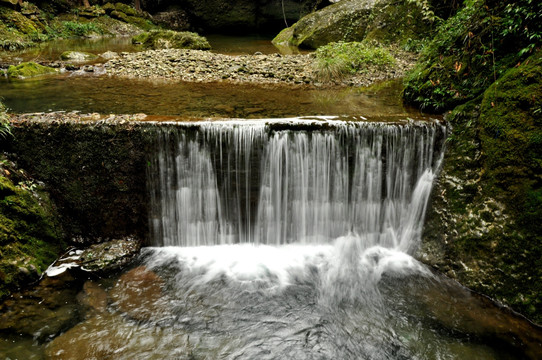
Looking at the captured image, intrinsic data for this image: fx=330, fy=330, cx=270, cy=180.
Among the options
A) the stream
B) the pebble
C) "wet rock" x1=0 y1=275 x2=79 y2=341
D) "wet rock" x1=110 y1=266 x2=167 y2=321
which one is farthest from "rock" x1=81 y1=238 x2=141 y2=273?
the pebble

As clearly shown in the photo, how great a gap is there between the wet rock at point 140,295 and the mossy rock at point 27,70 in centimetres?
749

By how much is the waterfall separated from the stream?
0.02 metres

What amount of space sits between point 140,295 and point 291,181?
298 cm

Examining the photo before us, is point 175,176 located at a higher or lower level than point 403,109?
lower

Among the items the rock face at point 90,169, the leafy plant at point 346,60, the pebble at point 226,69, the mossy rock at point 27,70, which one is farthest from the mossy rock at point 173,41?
the rock face at point 90,169

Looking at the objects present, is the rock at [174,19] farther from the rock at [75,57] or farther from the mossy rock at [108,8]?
the rock at [75,57]

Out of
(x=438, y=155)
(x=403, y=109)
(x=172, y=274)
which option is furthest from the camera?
(x=403, y=109)

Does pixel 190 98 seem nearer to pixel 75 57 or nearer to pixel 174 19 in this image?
pixel 75 57

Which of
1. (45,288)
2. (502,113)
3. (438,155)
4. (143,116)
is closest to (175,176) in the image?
(143,116)

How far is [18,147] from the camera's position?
5.25 m

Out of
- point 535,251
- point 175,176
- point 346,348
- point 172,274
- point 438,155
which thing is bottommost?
point 346,348

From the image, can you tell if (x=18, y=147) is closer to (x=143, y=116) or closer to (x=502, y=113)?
(x=143, y=116)

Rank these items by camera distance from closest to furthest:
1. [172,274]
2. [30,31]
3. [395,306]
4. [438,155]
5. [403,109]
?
[395,306] < [172,274] < [438,155] < [403,109] < [30,31]

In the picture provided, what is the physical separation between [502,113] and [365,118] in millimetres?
1975
